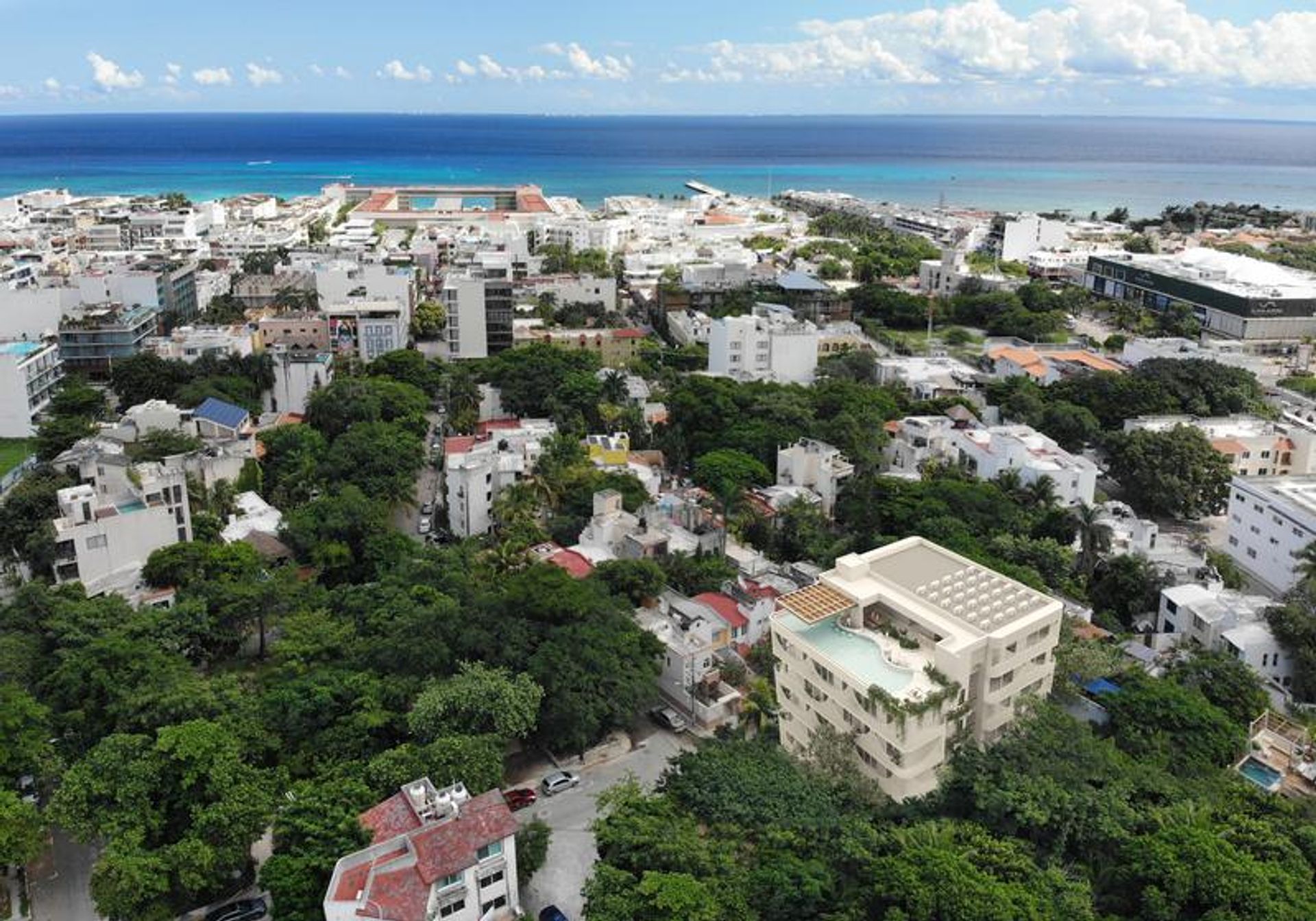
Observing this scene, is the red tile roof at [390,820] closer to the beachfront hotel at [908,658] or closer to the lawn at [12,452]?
the beachfront hotel at [908,658]

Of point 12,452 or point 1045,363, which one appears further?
point 1045,363

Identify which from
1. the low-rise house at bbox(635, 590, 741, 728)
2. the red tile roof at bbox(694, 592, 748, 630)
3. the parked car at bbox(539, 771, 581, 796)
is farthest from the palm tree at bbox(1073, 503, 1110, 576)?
the parked car at bbox(539, 771, 581, 796)

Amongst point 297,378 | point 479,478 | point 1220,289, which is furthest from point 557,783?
point 1220,289

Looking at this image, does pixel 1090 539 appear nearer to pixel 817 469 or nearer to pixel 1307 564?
pixel 1307 564

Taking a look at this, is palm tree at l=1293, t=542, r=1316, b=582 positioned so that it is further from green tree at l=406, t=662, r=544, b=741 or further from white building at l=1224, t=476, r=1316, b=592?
green tree at l=406, t=662, r=544, b=741

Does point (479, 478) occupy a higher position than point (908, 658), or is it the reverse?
point (908, 658)

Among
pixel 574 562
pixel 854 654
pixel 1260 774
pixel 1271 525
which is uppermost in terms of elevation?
pixel 854 654
